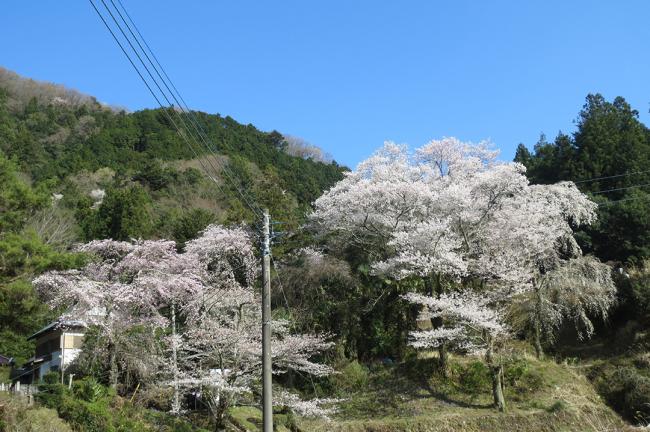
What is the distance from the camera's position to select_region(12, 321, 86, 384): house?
19.8m

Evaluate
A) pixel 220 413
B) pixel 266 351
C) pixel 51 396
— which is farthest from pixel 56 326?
pixel 266 351

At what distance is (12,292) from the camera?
470 inches

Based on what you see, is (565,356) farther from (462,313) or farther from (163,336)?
(163,336)

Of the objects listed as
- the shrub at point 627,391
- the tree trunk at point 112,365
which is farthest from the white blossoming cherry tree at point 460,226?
the tree trunk at point 112,365

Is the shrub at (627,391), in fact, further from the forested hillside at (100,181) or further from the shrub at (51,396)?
the shrub at (51,396)

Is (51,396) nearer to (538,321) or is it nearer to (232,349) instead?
(232,349)

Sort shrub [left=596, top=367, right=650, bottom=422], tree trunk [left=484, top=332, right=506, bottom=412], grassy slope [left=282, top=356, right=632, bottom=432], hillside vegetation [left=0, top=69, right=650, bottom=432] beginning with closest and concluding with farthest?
hillside vegetation [left=0, top=69, right=650, bottom=432]
grassy slope [left=282, top=356, right=632, bottom=432]
shrub [left=596, top=367, right=650, bottom=422]
tree trunk [left=484, top=332, right=506, bottom=412]

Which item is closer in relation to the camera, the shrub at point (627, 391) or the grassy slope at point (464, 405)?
the grassy slope at point (464, 405)

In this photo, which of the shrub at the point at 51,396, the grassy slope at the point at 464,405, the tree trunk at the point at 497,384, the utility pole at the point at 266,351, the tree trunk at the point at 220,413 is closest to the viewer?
the utility pole at the point at 266,351

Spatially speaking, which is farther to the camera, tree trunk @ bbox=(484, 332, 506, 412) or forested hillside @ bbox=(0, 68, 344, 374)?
tree trunk @ bbox=(484, 332, 506, 412)

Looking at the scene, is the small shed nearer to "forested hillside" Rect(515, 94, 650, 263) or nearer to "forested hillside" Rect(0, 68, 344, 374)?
"forested hillside" Rect(0, 68, 344, 374)

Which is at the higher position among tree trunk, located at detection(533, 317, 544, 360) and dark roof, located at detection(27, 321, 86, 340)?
dark roof, located at detection(27, 321, 86, 340)

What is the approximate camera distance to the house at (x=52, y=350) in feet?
64.9

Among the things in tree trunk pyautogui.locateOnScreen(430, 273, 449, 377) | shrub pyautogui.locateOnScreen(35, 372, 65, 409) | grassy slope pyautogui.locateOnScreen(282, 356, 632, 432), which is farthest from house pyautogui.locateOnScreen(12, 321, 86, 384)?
tree trunk pyautogui.locateOnScreen(430, 273, 449, 377)
